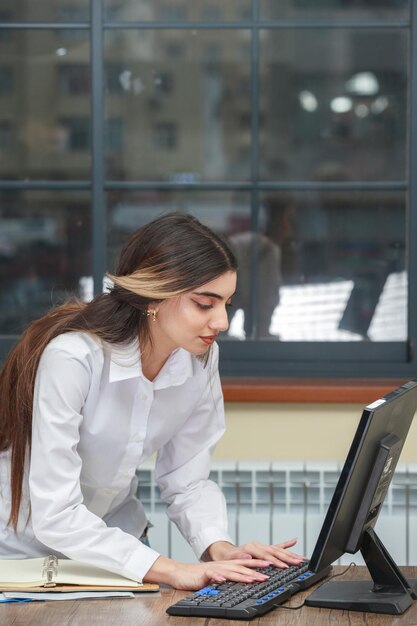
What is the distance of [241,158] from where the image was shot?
3850mm

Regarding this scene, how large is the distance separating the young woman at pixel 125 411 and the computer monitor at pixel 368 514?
0.19 m

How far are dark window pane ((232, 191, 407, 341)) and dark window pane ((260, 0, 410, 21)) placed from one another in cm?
60

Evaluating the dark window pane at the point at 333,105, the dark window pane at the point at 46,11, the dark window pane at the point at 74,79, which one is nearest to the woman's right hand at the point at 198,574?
the dark window pane at the point at 333,105

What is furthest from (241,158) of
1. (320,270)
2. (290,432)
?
(290,432)

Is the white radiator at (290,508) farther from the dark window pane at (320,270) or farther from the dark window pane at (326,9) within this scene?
the dark window pane at (326,9)

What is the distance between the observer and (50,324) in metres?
2.24

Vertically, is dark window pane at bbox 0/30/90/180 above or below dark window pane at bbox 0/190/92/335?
above

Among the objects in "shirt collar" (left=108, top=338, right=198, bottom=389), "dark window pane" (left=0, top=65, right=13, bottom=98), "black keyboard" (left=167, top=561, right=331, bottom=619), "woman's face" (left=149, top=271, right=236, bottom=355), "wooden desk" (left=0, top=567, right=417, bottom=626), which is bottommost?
"wooden desk" (left=0, top=567, right=417, bottom=626)

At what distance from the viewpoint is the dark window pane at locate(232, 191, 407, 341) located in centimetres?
380

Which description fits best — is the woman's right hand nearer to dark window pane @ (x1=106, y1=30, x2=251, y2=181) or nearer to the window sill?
the window sill

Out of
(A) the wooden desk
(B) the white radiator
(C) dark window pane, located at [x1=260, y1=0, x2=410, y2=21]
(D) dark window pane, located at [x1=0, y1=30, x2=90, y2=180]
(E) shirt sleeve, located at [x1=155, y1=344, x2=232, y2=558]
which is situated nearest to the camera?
(A) the wooden desk

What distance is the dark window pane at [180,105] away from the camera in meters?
3.84

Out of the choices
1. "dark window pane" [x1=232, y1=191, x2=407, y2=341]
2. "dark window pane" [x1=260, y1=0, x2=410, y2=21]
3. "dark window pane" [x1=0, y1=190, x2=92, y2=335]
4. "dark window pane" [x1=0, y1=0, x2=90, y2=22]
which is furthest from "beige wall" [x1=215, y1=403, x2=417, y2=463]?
"dark window pane" [x1=0, y1=0, x2=90, y2=22]

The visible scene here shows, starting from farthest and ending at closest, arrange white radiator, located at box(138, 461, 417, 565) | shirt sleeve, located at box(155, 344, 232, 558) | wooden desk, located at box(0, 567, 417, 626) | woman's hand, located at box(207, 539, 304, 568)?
white radiator, located at box(138, 461, 417, 565) < shirt sleeve, located at box(155, 344, 232, 558) < woman's hand, located at box(207, 539, 304, 568) < wooden desk, located at box(0, 567, 417, 626)
